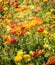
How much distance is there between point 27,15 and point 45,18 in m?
0.47

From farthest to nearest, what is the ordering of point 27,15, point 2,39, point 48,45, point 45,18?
point 27,15 → point 45,18 → point 2,39 → point 48,45

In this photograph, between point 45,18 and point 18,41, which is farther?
point 45,18

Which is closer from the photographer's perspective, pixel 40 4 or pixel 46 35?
pixel 46 35

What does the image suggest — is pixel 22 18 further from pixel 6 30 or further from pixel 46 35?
pixel 46 35

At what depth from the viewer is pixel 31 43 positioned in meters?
3.99

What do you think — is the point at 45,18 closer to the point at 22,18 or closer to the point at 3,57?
the point at 22,18

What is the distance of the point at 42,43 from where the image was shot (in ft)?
13.0

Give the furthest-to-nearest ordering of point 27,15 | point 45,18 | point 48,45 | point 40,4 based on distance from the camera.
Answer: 1. point 40,4
2. point 27,15
3. point 45,18
4. point 48,45

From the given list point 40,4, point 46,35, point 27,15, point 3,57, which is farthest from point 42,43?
point 40,4

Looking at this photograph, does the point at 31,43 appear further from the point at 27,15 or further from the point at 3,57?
the point at 27,15

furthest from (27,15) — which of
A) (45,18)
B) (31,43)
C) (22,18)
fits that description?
(31,43)

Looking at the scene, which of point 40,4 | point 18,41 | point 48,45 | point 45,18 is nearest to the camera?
point 48,45

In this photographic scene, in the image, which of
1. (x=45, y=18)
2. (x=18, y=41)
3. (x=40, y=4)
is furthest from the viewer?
(x=40, y=4)

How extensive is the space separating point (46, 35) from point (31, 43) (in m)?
0.24
